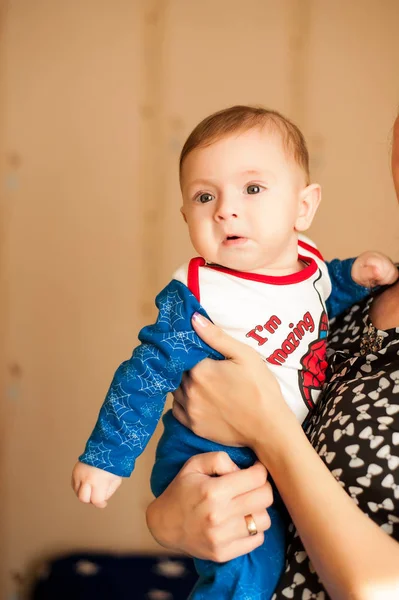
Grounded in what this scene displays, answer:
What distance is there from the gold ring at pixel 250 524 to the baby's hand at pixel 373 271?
0.51m

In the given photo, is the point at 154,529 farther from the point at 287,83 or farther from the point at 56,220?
the point at 287,83

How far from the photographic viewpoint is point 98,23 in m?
2.47

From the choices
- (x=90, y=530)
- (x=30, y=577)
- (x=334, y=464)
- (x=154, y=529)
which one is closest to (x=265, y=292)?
(x=334, y=464)

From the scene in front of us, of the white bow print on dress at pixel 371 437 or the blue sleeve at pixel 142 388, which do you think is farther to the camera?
the blue sleeve at pixel 142 388

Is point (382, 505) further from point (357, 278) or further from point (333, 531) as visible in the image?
point (357, 278)

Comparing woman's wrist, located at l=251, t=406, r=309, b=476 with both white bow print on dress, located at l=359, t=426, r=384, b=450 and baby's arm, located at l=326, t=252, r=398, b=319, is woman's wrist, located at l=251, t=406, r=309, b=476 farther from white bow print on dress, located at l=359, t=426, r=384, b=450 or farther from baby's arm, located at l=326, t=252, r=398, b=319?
baby's arm, located at l=326, t=252, r=398, b=319

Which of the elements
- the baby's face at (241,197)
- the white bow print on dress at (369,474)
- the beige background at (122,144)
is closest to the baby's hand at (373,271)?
the baby's face at (241,197)

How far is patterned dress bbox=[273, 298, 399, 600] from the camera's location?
967mm

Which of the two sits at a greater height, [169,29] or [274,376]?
[169,29]

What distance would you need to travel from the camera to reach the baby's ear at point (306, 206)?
1.22 meters

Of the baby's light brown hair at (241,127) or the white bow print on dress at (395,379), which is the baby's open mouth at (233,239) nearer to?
the baby's light brown hair at (241,127)

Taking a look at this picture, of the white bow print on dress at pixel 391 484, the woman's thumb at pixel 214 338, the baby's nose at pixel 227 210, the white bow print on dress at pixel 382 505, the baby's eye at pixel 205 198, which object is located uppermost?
the baby's eye at pixel 205 198

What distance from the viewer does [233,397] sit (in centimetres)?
113

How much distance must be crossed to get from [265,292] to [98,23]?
1.72m
